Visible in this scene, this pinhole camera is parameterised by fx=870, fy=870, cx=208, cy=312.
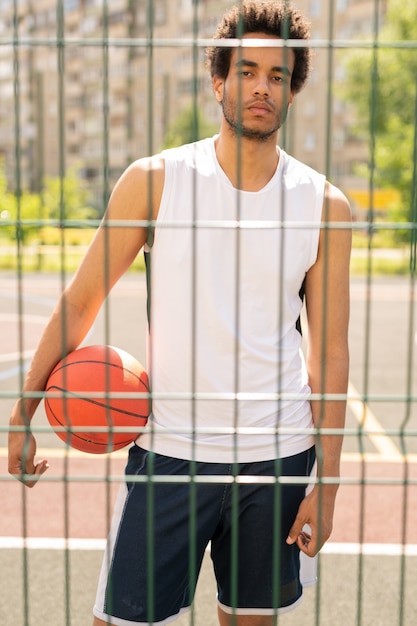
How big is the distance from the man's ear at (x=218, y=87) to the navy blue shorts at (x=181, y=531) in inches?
35.9

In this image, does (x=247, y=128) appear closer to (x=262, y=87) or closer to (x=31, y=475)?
(x=262, y=87)

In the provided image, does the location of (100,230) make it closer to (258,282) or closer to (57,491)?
(258,282)

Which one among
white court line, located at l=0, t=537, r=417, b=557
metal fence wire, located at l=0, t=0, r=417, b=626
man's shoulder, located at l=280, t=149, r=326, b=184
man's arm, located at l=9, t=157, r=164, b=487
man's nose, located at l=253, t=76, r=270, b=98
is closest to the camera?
metal fence wire, located at l=0, t=0, r=417, b=626

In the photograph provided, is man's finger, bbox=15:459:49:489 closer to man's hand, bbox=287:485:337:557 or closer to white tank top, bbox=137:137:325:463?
white tank top, bbox=137:137:325:463

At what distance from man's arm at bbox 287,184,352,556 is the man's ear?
356 millimetres

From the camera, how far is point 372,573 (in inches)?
147

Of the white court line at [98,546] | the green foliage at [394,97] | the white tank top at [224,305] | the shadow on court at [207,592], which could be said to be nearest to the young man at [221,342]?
the white tank top at [224,305]

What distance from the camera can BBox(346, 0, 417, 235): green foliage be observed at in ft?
79.9

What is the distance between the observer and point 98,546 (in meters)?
3.96

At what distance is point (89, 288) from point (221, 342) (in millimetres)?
355

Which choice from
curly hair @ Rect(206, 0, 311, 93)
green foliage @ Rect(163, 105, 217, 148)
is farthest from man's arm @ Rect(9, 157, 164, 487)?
green foliage @ Rect(163, 105, 217, 148)

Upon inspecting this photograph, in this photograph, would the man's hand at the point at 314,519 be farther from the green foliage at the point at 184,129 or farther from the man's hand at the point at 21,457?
the green foliage at the point at 184,129

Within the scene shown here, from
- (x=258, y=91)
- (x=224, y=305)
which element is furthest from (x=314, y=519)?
(x=258, y=91)

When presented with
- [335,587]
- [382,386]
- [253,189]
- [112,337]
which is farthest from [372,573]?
[112,337]
